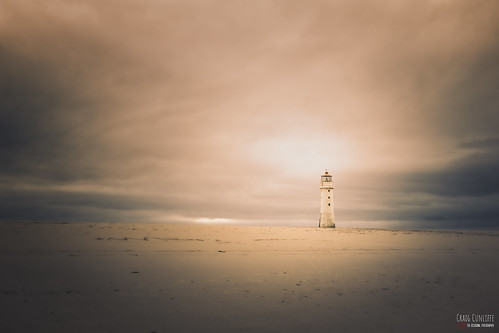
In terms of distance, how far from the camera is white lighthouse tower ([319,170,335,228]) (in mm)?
81312

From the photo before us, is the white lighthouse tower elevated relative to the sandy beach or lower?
elevated

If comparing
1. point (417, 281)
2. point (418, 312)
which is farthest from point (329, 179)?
point (418, 312)

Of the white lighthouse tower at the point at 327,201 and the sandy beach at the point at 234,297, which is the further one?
the white lighthouse tower at the point at 327,201

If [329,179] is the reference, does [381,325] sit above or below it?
below

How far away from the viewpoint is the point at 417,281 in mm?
13555

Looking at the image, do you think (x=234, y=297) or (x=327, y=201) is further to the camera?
(x=327, y=201)

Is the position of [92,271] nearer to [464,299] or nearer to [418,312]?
[418,312]

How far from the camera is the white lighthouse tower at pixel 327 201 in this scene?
267ft

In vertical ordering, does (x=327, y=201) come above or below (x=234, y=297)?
above

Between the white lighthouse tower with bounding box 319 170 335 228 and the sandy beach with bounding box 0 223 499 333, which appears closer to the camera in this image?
the sandy beach with bounding box 0 223 499 333

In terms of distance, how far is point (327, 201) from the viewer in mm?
81812

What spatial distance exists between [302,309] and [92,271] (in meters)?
10.5

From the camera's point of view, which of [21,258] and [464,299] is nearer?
[464,299]

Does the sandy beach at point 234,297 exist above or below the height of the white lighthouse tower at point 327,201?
below
